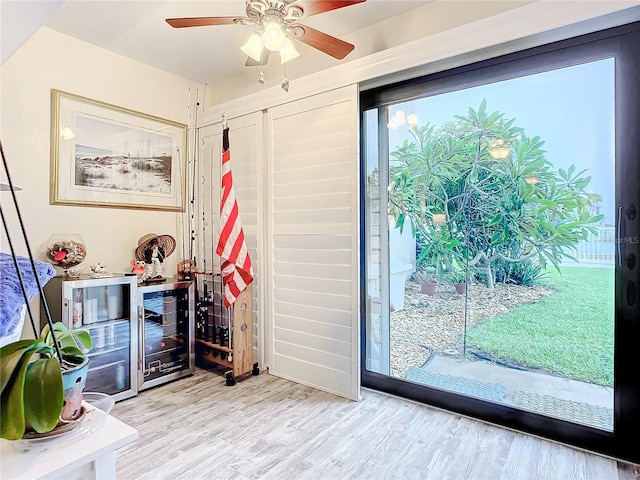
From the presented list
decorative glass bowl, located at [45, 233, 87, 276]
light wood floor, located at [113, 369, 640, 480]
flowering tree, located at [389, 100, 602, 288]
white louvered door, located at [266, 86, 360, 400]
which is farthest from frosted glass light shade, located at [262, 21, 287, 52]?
light wood floor, located at [113, 369, 640, 480]

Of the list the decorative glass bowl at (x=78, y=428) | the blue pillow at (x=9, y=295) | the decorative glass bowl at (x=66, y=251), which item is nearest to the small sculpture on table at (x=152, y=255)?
the decorative glass bowl at (x=66, y=251)

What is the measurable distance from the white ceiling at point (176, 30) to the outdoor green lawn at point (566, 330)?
6.54ft

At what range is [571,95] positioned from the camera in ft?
6.76

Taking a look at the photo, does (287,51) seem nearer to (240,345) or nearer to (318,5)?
(318,5)

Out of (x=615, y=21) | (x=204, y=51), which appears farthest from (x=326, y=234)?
(x=615, y=21)

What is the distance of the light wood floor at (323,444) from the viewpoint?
1813 millimetres

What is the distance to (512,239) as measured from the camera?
228cm

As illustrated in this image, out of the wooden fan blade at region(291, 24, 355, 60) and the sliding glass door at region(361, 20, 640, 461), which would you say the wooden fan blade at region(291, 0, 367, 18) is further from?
the sliding glass door at region(361, 20, 640, 461)

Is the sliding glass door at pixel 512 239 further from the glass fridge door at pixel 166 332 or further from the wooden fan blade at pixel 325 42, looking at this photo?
the glass fridge door at pixel 166 332

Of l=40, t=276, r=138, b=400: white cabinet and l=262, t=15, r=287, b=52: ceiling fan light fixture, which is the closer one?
l=262, t=15, r=287, b=52: ceiling fan light fixture

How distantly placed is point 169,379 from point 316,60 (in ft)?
9.28

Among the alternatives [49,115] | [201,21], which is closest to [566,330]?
[201,21]

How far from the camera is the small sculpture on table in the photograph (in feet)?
10.0

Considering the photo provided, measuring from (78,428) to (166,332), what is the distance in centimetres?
237
